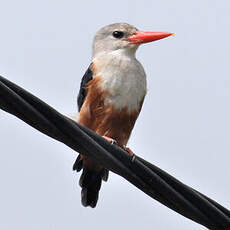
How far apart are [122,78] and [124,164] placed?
2167 millimetres

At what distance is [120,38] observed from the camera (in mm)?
6387

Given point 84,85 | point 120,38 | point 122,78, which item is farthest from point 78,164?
point 120,38

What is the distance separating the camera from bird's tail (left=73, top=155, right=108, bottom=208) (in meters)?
5.78

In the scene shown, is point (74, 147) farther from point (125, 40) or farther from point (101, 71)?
point (125, 40)

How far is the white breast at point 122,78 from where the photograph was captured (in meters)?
5.48

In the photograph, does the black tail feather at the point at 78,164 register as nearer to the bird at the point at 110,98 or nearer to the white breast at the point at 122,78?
the bird at the point at 110,98

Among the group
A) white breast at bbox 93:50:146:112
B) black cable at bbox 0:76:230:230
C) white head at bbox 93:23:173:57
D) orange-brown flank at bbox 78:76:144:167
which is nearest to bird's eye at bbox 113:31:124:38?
white head at bbox 93:23:173:57

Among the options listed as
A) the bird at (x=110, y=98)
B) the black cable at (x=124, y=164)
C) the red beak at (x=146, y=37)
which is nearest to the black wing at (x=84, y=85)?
the bird at (x=110, y=98)

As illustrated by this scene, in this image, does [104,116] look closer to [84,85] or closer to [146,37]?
[84,85]

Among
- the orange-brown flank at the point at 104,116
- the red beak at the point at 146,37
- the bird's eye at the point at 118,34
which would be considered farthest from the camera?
the bird's eye at the point at 118,34

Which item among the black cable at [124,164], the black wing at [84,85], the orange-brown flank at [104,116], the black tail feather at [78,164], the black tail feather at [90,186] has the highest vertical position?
the black wing at [84,85]

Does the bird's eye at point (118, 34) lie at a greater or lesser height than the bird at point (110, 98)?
greater

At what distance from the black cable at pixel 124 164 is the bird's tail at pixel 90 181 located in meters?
2.19

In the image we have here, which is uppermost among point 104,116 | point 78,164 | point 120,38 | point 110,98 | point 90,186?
point 120,38
